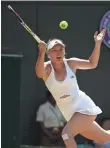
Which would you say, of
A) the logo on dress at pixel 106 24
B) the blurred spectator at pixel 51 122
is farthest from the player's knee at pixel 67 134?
the logo on dress at pixel 106 24

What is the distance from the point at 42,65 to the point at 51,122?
12.7 feet

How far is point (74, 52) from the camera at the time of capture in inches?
410

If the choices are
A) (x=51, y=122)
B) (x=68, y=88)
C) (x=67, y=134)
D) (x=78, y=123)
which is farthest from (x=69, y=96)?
(x=51, y=122)

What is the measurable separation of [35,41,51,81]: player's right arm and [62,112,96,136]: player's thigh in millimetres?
535

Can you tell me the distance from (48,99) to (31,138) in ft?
3.12

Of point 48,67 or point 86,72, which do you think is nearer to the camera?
point 48,67

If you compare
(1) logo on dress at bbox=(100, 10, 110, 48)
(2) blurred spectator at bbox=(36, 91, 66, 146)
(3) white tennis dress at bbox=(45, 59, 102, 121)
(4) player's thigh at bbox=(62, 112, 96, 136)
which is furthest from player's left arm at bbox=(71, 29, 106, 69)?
(1) logo on dress at bbox=(100, 10, 110, 48)

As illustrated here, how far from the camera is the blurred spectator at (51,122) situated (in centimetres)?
966

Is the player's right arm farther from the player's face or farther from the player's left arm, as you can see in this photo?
the player's left arm

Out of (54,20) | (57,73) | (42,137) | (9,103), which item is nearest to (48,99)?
(42,137)

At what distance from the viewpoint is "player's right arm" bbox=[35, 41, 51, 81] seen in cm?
581

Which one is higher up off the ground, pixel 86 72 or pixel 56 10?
pixel 56 10

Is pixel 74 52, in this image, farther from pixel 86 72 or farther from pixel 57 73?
pixel 57 73

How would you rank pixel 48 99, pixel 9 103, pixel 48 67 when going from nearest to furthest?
1. pixel 48 67
2. pixel 9 103
3. pixel 48 99
